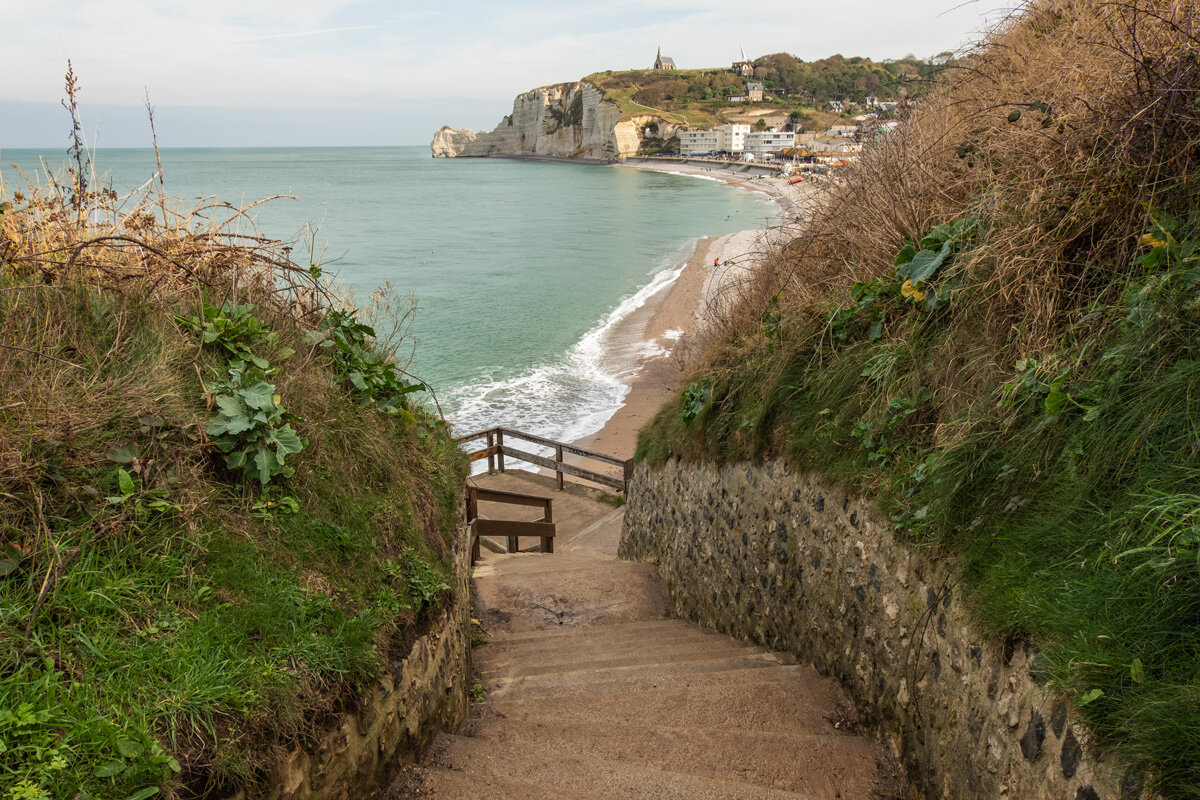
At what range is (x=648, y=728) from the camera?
13.8ft

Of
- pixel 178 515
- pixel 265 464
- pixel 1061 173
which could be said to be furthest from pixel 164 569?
pixel 1061 173

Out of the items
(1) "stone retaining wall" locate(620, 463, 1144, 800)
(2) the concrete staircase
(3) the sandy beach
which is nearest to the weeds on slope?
(2) the concrete staircase

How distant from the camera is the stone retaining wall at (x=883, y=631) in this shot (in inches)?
108

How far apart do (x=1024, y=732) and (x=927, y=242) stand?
3.17 m

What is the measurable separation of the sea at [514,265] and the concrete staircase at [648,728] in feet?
11.2

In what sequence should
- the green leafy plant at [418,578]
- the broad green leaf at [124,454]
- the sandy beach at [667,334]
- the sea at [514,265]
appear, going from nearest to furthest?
the broad green leaf at [124,454]
the green leafy plant at [418,578]
the sandy beach at [667,334]
the sea at [514,265]

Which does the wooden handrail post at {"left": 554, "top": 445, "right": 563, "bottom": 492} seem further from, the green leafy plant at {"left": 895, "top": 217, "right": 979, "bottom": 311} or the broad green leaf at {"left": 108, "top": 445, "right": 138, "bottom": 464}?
the broad green leaf at {"left": 108, "top": 445, "right": 138, "bottom": 464}

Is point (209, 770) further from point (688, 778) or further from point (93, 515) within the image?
point (688, 778)

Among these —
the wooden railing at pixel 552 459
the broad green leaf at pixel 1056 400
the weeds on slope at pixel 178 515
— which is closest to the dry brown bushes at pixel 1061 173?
the broad green leaf at pixel 1056 400

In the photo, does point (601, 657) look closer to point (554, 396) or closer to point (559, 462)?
point (559, 462)

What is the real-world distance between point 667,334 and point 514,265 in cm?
1935

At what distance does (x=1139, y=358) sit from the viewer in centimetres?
318

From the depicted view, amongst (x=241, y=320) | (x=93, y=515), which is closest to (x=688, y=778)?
(x=93, y=515)

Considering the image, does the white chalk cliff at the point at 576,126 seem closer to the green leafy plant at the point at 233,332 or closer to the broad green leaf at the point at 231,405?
the green leafy plant at the point at 233,332
